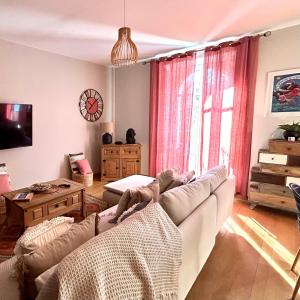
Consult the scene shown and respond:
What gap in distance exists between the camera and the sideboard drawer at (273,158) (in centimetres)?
292

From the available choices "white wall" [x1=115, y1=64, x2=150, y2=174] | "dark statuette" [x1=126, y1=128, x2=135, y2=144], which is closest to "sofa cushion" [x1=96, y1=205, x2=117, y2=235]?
"dark statuette" [x1=126, y1=128, x2=135, y2=144]

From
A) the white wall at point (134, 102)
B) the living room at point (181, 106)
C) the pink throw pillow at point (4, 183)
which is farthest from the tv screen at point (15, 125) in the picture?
the white wall at point (134, 102)

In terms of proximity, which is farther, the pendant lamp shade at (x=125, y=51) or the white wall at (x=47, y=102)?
the white wall at (x=47, y=102)

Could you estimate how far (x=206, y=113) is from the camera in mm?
3775

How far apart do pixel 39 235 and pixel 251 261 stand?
6.07ft

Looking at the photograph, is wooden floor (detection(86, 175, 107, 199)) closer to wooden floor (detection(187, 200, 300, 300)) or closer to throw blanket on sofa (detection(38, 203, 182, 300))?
wooden floor (detection(187, 200, 300, 300))

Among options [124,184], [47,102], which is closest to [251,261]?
[124,184]

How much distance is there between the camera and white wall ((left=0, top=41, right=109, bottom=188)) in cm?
352

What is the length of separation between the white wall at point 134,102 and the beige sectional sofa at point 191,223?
9.28ft

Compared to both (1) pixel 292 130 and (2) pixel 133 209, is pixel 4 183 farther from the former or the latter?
(1) pixel 292 130

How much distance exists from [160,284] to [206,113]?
310cm

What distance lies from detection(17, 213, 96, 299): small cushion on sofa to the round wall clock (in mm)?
3819

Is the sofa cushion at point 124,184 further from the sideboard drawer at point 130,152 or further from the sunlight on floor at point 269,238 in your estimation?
the sunlight on floor at point 269,238

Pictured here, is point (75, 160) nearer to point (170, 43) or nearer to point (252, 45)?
point (170, 43)
